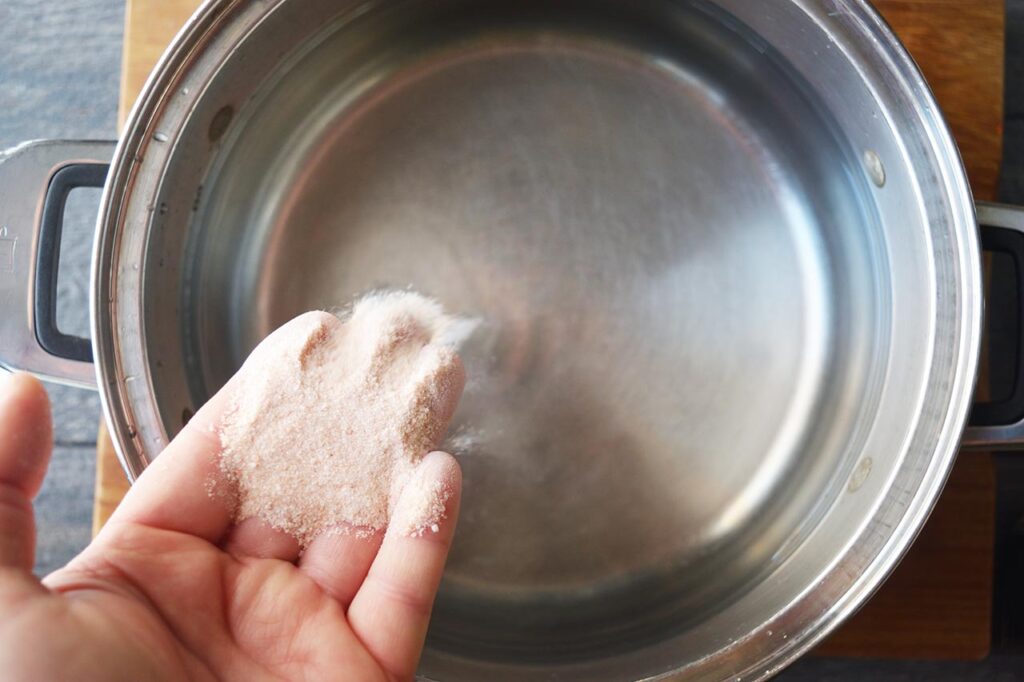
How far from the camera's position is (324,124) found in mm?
769

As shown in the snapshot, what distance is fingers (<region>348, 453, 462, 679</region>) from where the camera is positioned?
52cm

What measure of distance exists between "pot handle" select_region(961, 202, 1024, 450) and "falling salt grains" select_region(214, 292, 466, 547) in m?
0.43

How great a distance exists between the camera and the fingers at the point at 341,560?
0.55 m

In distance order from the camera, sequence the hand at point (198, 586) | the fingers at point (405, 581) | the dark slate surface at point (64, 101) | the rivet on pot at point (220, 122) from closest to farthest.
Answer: the hand at point (198, 586) → the fingers at point (405, 581) → the rivet on pot at point (220, 122) → the dark slate surface at point (64, 101)

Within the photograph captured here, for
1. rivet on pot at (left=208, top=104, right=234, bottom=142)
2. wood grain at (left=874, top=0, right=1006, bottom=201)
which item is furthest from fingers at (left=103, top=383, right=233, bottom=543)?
wood grain at (left=874, top=0, right=1006, bottom=201)

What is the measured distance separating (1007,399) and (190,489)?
0.65 meters

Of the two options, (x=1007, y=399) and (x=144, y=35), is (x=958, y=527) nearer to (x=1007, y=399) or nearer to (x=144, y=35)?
(x=1007, y=399)

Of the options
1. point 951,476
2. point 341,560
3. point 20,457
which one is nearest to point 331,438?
point 341,560

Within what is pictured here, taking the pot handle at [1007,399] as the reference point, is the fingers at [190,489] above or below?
below

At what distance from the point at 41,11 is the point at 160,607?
2.53ft

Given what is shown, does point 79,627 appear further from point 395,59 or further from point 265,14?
point 395,59

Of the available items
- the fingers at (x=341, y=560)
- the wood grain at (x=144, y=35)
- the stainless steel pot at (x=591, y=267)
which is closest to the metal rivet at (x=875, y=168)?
the stainless steel pot at (x=591, y=267)

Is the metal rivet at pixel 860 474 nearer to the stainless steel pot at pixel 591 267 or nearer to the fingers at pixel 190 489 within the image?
the stainless steel pot at pixel 591 267

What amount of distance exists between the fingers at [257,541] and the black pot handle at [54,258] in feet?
0.62
